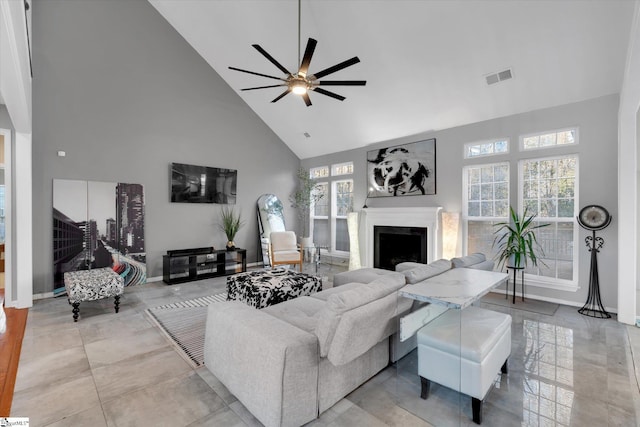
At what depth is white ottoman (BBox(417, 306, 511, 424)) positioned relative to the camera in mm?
1854

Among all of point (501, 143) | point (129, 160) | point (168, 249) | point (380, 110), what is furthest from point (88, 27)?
point (501, 143)

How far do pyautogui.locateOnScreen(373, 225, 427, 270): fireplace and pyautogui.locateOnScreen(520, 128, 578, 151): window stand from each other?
2161mm

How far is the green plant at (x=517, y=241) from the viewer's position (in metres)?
4.27

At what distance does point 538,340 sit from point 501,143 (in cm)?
317

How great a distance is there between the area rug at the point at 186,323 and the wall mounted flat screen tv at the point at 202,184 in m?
2.37

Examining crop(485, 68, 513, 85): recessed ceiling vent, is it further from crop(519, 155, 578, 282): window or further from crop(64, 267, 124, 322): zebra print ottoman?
crop(64, 267, 124, 322): zebra print ottoman

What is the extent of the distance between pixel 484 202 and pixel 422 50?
2.70m

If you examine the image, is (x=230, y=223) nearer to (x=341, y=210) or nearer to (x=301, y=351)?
(x=341, y=210)

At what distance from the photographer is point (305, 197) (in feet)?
25.4

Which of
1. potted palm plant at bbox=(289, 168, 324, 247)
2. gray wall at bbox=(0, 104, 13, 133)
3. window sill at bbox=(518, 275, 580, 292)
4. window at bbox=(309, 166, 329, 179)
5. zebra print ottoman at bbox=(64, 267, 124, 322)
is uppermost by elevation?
gray wall at bbox=(0, 104, 13, 133)

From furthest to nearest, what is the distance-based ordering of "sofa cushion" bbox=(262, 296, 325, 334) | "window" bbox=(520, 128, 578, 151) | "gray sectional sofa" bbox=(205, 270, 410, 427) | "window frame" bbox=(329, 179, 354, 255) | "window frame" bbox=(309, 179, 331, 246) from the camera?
"window frame" bbox=(309, 179, 331, 246) < "window frame" bbox=(329, 179, 354, 255) < "window" bbox=(520, 128, 578, 151) < "sofa cushion" bbox=(262, 296, 325, 334) < "gray sectional sofa" bbox=(205, 270, 410, 427)

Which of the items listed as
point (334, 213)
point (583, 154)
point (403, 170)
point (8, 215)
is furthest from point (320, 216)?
point (8, 215)

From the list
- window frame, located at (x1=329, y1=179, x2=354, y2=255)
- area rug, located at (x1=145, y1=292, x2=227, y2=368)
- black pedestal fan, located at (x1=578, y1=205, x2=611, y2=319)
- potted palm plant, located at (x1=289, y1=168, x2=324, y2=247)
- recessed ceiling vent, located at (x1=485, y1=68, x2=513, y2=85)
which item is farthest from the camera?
potted palm plant, located at (x1=289, y1=168, x2=324, y2=247)

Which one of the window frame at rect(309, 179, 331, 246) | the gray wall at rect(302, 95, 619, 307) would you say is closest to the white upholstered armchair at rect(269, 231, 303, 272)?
the window frame at rect(309, 179, 331, 246)
